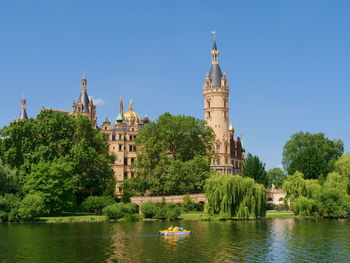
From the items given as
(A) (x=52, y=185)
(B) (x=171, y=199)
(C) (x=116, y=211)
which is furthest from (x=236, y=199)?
(A) (x=52, y=185)

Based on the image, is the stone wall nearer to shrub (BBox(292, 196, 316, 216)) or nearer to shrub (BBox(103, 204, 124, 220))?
shrub (BBox(103, 204, 124, 220))

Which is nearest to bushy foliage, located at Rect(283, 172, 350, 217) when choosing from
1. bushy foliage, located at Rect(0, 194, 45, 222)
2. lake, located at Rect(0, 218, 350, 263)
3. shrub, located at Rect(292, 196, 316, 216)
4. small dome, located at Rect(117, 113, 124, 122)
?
shrub, located at Rect(292, 196, 316, 216)

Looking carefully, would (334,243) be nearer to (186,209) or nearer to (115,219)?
(115,219)

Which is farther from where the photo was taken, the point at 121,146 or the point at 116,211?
the point at 121,146

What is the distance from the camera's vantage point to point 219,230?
161 feet

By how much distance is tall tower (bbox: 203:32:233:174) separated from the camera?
115 metres

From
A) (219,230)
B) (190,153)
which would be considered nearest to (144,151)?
(190,153)

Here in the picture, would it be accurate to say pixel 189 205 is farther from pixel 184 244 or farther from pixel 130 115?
pixel 130 115

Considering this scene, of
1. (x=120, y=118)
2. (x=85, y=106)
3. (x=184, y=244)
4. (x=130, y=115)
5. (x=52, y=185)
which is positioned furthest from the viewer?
(x=130, y=115)

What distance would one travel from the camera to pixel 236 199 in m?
61.3

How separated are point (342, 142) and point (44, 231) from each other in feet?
276

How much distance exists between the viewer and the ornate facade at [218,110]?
376ft

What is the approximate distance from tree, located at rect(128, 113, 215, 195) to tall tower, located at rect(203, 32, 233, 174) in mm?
17691

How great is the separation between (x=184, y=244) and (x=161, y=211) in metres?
26.1
